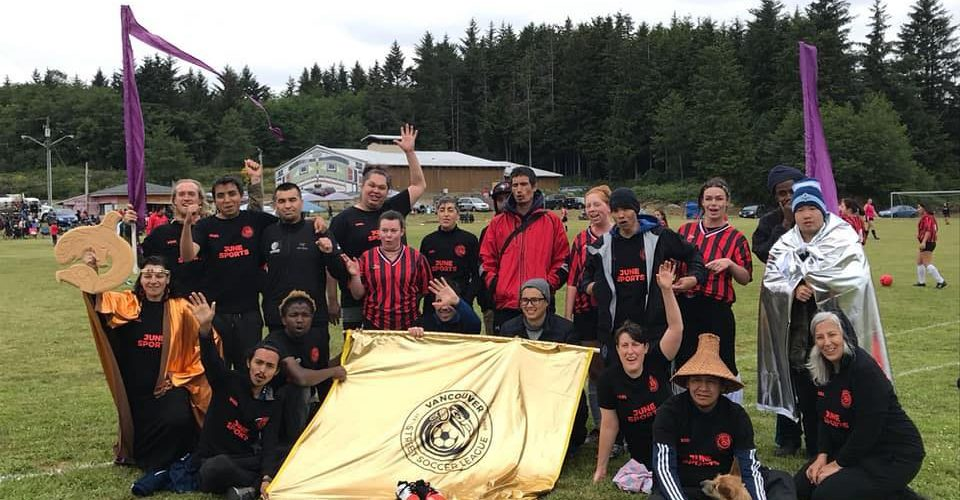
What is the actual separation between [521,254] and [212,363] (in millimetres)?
2579

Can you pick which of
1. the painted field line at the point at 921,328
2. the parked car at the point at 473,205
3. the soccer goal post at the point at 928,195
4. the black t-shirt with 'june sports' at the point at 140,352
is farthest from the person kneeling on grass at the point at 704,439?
the soccer goal post at the point at 928,195

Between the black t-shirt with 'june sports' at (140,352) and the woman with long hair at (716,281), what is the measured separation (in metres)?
3.91

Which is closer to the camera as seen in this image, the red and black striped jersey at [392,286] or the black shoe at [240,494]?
the black shoe at [240,494]

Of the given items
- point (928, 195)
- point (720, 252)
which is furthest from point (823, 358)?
point (928, 195)

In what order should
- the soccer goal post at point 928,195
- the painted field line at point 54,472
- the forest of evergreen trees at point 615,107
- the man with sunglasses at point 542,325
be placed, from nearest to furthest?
1. the painted field line at point 54,472
2. the man with sunglasses at point 542,325
3. the soccer goal post at point 928,195
4. the forest of evergreen trees at point 615,107

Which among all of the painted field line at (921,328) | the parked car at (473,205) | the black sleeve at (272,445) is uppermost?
the parked car at (473,205)

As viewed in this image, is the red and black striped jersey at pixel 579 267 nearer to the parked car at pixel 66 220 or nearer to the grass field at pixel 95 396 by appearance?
the grass field at pixel 95 396

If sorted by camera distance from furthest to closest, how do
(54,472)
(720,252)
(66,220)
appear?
(66,220) → (720,252) → (54,472)

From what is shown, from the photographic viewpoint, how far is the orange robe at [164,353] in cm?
564

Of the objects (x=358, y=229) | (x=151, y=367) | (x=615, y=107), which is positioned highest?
(x=615, y=107)

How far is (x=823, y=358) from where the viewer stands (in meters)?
4.78

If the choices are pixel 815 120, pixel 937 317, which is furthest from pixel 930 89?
pixel 815 120

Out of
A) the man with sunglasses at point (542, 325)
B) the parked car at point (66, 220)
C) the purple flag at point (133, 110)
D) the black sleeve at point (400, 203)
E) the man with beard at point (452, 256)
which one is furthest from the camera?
the parked car at point (66, 220)

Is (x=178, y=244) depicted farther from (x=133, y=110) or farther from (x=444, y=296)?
(x=444, y=296)
